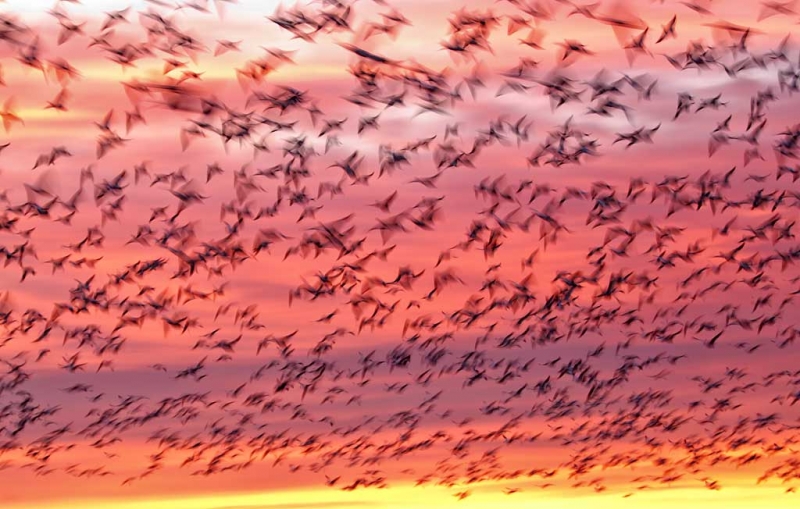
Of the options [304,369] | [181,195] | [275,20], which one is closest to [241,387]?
[304,369]

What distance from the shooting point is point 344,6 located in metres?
23.7

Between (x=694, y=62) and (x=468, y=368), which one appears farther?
(x=468, y=368)

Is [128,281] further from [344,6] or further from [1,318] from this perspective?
[344,6]

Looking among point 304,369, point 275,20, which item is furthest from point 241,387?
point 275,20

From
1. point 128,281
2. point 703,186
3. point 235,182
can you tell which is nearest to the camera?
point 235,182

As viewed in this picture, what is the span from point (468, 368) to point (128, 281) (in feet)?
28.6

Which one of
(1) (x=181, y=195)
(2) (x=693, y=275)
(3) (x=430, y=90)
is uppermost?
(3) (x=430, y=90)

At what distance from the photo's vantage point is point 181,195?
28188mm

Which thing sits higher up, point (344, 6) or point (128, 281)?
point (344, 6)

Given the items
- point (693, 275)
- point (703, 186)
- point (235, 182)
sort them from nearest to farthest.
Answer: point (235, 182) < point (703, 186) < point (693, 275)

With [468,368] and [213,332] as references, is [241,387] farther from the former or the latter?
[468,368]

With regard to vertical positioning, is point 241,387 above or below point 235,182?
below

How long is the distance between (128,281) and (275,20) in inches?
413

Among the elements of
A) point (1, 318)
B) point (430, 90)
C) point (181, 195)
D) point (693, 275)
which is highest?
point (430, 90)
